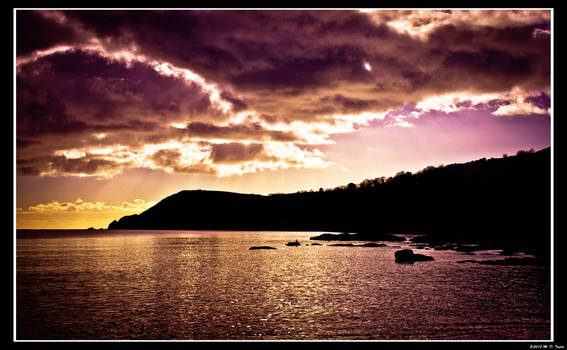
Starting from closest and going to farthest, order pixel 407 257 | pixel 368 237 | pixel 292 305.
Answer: pixel 292 305
pixel 407 257
pixel 368 237

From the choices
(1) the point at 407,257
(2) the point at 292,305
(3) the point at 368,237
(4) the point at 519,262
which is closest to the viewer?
(2) the point at 292,305

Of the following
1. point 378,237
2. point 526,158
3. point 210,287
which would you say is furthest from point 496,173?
point 210,287

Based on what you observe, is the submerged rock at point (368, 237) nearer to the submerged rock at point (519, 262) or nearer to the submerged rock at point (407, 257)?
the submerged rock at point (407, 257)

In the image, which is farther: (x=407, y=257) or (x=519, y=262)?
(x=407, y=257)

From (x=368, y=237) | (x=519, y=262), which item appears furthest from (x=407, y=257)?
(x=368, y=237)

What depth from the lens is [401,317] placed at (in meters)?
28.6

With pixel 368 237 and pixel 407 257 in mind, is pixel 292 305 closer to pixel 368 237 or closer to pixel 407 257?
pixel 407 257

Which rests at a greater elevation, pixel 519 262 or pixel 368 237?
pixel 519 262

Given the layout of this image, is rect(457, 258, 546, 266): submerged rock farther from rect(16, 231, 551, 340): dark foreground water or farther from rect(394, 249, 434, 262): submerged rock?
rect(394, 249, 434, 262): submerged rock

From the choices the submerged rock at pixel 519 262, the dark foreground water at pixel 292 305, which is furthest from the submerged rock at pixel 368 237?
the dark foreground water at pixel 292 305

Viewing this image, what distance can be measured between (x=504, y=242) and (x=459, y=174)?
105 m

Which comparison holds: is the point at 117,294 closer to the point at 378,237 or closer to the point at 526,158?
the point at 378,237

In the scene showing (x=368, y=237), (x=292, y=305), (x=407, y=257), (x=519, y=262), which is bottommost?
(x=368, y=237)

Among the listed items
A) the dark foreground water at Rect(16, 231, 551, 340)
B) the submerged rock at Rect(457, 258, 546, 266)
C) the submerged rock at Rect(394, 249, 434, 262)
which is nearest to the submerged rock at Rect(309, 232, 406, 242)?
the submerged rock at Rect(394, 249, 434, 262)
